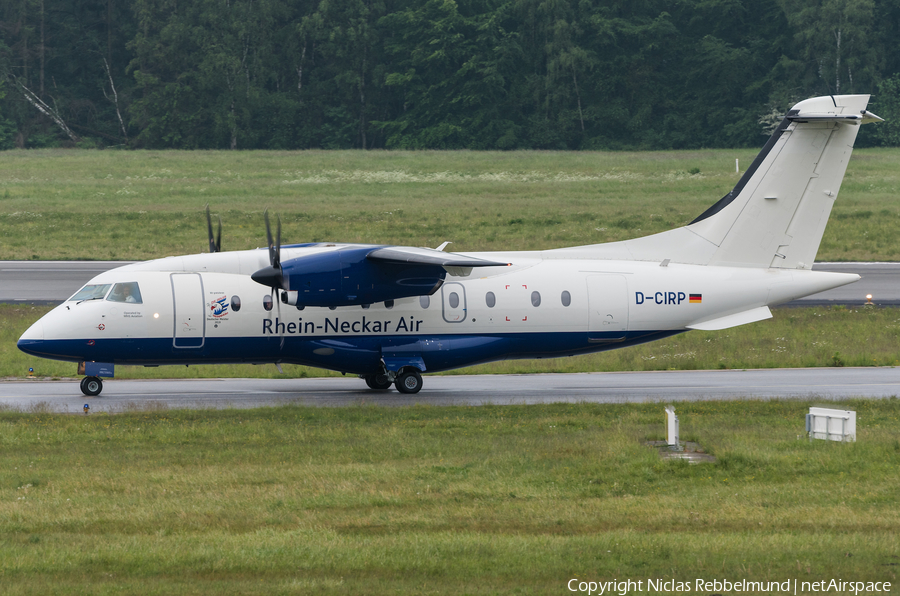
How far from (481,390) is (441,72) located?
77.7 metres

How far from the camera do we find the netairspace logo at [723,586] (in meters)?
9.95

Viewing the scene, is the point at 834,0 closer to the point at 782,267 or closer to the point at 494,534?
the point at 782,267

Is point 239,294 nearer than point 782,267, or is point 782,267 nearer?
point 239,294

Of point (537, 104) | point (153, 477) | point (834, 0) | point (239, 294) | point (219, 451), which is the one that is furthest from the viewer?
point (537, 104)

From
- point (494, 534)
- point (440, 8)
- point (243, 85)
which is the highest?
point (440, 8)

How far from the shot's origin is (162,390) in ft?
83.9

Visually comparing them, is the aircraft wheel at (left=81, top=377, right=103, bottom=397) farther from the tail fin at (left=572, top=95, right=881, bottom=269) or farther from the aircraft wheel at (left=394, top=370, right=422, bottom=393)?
the tail fin at (left=572, top=95, right=881, bottom=269)

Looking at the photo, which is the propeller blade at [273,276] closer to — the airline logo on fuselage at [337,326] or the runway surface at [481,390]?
the airline logo on fuselage at [337,326]

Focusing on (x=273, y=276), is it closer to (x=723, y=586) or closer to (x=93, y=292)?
(x=93, y=292)

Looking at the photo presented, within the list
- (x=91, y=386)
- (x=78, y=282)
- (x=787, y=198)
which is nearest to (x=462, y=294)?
(x=787, y=198)

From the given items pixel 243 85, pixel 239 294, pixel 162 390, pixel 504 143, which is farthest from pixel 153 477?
pixel 243 85

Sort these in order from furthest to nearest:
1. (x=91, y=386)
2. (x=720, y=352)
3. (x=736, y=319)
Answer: (x=720, y=352)
(x=736, y=319)
(x=91, y=386)

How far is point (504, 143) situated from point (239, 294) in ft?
244

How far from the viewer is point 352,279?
75.2 ft
